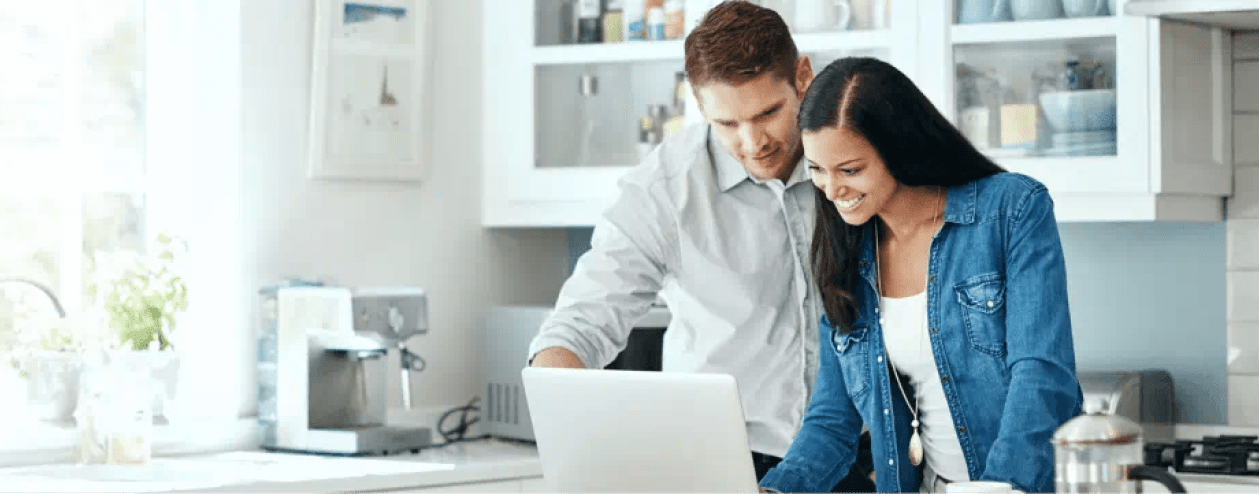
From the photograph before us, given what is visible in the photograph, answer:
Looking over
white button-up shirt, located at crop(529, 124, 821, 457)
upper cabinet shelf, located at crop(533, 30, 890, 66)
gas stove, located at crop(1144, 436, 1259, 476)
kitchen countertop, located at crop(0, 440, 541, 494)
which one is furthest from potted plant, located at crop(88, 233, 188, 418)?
gas stove, located at crop(1144, 436, 1259, 476)

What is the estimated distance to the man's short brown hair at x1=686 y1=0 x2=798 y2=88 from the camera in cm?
208

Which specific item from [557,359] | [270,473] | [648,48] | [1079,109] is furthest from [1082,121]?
[270,473]

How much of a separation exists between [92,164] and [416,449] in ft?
2.72

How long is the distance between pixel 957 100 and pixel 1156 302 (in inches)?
23.5

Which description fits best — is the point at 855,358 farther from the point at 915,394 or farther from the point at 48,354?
the point at 48,354

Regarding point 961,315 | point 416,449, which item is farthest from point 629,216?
point 416,449

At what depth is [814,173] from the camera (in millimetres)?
1974

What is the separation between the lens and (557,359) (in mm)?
2131

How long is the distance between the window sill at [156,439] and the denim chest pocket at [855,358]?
1.52m

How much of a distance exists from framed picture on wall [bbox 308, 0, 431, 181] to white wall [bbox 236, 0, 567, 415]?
0.03 m

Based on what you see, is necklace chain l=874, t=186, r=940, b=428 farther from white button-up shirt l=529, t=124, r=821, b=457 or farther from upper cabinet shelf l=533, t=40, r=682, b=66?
upper cabinet shelf l=533, t=40, r=682, b=66

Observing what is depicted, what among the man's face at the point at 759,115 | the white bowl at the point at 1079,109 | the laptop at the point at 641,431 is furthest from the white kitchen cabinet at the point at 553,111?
the laptop at the point at 641,431

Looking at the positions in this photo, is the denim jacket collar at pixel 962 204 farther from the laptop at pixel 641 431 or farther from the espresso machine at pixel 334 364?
the espresso machine at pixel 334 364

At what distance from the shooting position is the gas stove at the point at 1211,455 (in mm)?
2857
